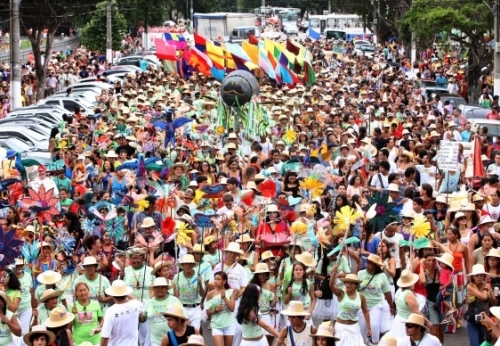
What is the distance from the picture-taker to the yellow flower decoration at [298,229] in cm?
1422

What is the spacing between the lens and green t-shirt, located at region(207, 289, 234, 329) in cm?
1260

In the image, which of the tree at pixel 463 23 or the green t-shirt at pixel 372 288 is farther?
the tree at pixel 463 23

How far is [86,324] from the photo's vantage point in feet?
39.3

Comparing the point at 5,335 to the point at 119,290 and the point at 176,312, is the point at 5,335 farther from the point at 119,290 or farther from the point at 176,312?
the point at 176,312

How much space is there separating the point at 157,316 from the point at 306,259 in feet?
5.27

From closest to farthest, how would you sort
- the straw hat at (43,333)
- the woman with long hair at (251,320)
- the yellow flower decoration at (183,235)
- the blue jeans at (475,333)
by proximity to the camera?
the straw hat at (43,333) < the woman with long hair at (251,320) < the blue jeans at (475,333) < the yellow flower decoration at (183,235)

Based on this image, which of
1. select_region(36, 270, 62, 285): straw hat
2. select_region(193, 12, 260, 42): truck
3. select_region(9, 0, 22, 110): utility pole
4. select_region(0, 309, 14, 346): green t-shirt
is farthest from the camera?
select_region(193, 12, 260, 42): truck

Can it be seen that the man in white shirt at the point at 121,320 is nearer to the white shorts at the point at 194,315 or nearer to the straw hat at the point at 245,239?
the white shorts at the point at 194,315

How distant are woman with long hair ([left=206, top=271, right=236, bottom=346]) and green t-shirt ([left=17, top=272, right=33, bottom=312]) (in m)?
1.61

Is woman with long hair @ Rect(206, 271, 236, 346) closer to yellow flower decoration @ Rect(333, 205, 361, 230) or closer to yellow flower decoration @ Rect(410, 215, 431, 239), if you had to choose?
yellow flower decoration @ Rect(333, 205, 361, 230)

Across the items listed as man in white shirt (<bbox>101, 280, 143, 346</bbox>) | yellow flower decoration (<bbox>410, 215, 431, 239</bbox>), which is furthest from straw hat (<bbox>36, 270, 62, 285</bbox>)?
yellow flower decoration (<bbox>410, 215, 431, 239</bbox>)

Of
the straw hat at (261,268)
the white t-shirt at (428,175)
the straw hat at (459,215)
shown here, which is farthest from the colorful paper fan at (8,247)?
the white t-shirt at (428,175)

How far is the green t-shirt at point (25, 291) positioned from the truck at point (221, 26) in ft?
181

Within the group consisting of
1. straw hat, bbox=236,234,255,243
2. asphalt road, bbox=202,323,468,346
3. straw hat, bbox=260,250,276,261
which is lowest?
asphalt road, bbox=202,323,468,346
